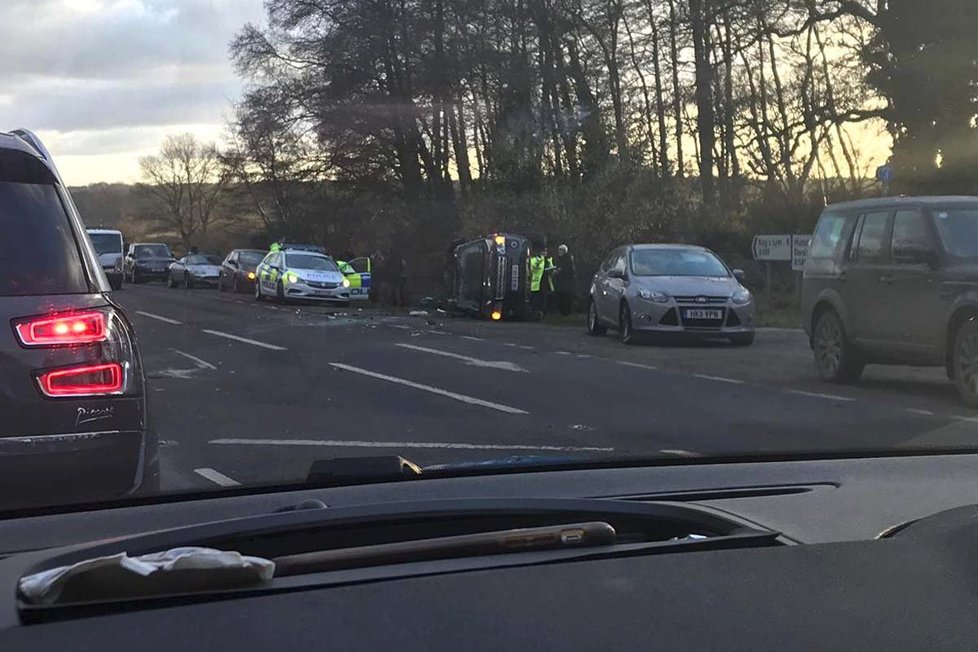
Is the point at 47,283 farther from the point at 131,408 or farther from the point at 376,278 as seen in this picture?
the point at 376,278

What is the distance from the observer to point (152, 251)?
162 ft

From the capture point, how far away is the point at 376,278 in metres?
29.8

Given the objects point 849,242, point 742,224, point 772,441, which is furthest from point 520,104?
point 772,441

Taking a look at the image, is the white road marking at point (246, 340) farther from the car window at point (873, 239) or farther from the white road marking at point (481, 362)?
the car window at point (873, 239)

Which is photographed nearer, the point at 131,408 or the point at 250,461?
the point at 131,408

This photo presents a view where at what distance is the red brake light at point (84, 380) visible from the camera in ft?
13.7

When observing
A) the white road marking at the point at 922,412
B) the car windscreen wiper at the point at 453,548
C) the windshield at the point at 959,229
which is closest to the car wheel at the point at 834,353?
the windshield at the point at 959,229

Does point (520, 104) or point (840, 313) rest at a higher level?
point (520, 104)

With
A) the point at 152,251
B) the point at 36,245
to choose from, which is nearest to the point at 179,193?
the point at 152,251

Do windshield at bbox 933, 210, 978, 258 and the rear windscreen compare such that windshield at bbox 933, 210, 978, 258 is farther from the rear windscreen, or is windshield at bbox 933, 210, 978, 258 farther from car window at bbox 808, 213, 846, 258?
the rear windscreen

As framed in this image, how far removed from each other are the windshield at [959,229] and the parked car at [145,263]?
41329 millimetres

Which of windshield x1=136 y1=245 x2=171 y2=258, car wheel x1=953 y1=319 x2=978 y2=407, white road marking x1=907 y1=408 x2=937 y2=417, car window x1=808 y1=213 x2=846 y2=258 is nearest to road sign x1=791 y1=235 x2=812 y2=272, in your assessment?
car window x1=808 y1=213 x2=846 y2=258

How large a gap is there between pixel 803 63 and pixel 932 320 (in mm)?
21948

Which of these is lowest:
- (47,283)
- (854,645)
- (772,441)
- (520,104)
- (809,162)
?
(772,441)
